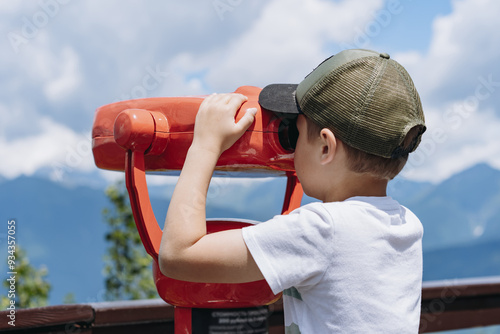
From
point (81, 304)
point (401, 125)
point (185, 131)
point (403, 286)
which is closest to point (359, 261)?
point (403, 286)

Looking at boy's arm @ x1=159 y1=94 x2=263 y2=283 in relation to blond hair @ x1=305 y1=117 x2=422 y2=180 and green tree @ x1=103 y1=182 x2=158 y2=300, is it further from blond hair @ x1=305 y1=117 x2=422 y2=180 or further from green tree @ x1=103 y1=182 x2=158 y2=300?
green tree @ x1=103 y1=182 x2=158 y2=300

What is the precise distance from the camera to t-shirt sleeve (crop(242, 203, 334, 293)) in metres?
0.77

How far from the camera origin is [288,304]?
882mm

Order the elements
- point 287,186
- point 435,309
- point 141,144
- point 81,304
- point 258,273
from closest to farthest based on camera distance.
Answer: point 258,273
point 141,144
point 287,186
point 81,304
point 435,309

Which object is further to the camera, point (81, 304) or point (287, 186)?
point (81, 304)

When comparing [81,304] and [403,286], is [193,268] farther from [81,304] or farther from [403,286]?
[81,304]

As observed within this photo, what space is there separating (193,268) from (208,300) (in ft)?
0.66

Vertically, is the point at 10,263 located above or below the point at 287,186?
below

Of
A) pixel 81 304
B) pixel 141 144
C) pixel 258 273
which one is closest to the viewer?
pixel 258 273

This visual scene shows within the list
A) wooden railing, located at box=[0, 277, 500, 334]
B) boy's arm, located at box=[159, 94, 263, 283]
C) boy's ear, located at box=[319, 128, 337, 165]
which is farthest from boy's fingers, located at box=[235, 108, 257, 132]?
wooden railing, located at box=[0, 277, 500, 334]

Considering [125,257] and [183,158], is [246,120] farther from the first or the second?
[125,257]

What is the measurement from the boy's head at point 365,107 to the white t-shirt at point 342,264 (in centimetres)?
8

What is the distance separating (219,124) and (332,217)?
225 mm

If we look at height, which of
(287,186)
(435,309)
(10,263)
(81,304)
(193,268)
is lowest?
(435,309)
